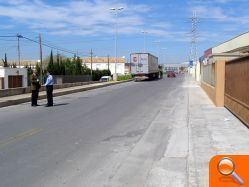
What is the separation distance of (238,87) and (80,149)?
6.94m

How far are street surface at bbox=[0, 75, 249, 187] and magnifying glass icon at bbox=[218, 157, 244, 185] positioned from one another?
2439 millimetres

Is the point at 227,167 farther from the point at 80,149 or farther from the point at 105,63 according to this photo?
the point at 105,63

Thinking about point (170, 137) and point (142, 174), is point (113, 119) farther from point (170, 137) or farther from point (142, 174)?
point (142, 174)

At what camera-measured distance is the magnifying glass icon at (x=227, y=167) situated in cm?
440

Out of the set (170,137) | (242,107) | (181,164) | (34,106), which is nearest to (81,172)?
(181,164)

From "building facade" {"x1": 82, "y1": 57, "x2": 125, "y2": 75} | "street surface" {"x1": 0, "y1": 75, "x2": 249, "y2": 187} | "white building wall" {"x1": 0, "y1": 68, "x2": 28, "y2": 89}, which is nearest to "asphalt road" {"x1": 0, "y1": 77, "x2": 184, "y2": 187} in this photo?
"street surface" {"x1": 0, "y1": 75, "x2": 249, "y2": 187}

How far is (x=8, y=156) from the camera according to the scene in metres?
9.07

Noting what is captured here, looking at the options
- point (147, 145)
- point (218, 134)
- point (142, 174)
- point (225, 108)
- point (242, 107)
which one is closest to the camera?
point (142, 174)

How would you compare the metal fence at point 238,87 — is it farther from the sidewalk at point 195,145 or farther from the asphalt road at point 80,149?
the asphalt road at point 80,149

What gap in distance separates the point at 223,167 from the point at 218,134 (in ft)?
24.0

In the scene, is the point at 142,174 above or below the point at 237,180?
below

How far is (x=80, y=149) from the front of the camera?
9.89m

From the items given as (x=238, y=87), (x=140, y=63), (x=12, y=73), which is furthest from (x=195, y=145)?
(x=140, y=63)

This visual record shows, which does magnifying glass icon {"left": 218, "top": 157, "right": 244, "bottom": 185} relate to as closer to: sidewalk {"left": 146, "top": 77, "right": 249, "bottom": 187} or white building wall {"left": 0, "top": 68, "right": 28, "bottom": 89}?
sidewalk {"left": 146, "top": 77, "right": 249, "bottom": 187}
